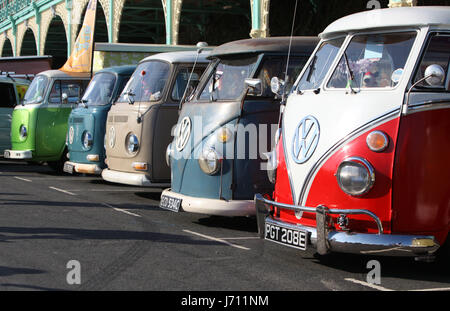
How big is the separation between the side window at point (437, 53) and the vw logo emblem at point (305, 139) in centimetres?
100

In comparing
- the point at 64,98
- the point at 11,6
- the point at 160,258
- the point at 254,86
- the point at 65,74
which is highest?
the point at 11,6

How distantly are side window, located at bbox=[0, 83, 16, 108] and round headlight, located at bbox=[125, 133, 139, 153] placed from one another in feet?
25.5

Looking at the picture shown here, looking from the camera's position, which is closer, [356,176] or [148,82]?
[356,176]

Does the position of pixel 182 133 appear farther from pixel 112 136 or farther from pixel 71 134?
pixel 71 134

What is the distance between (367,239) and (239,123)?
9.37 ft

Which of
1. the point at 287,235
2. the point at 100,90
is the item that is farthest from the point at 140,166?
the point at 287,235

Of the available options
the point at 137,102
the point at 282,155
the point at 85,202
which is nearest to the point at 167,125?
the point at 137,102

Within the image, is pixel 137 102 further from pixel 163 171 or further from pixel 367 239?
pixel 367 239

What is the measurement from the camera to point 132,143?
35.9ft

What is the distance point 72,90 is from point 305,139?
980 cm

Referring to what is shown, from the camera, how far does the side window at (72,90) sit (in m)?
15.3

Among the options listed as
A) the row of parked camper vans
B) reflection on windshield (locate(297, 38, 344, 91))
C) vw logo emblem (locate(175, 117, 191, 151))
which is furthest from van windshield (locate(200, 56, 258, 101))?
reflection on windshield (locate(297, 38, 344, 91))

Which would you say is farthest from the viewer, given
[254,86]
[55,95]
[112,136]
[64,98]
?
[55,95]

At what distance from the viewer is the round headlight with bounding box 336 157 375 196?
19.3ft
